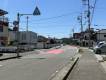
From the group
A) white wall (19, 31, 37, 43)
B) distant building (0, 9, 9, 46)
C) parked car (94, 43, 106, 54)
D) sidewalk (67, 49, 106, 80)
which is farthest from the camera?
white wall (19, 31, 37, 43)

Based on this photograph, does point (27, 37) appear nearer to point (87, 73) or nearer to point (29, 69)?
point (29, 69)

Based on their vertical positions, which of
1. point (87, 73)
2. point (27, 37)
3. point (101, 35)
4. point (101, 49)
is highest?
point (101, 35)

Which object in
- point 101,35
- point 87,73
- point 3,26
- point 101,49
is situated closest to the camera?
point 87,73

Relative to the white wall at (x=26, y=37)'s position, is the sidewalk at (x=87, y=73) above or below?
below

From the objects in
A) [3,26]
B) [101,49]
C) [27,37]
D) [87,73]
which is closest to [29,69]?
[87,73]

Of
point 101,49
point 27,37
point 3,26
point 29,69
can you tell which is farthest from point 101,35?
point 29,69

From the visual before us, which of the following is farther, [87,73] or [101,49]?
[101,49]

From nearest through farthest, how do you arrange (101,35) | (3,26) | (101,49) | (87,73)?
(87,73) < (101,49) < (3,26) < (101,35)

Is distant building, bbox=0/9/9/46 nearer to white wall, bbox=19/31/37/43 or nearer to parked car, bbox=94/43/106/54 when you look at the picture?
parked car, bbox=94/43/106/54

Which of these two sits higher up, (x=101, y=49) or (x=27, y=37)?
(x=27, y=37)

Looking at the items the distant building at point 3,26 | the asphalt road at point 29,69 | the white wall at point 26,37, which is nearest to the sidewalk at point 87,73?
the asphalt road at point 29,69

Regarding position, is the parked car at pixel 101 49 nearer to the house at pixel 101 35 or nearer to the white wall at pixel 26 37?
the white wall at pixel 26 37

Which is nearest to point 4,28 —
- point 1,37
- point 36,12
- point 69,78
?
point 1,37

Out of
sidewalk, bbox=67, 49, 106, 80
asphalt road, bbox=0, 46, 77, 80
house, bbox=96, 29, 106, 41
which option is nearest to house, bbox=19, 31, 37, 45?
house, bbox=96, 29, 106, 41
